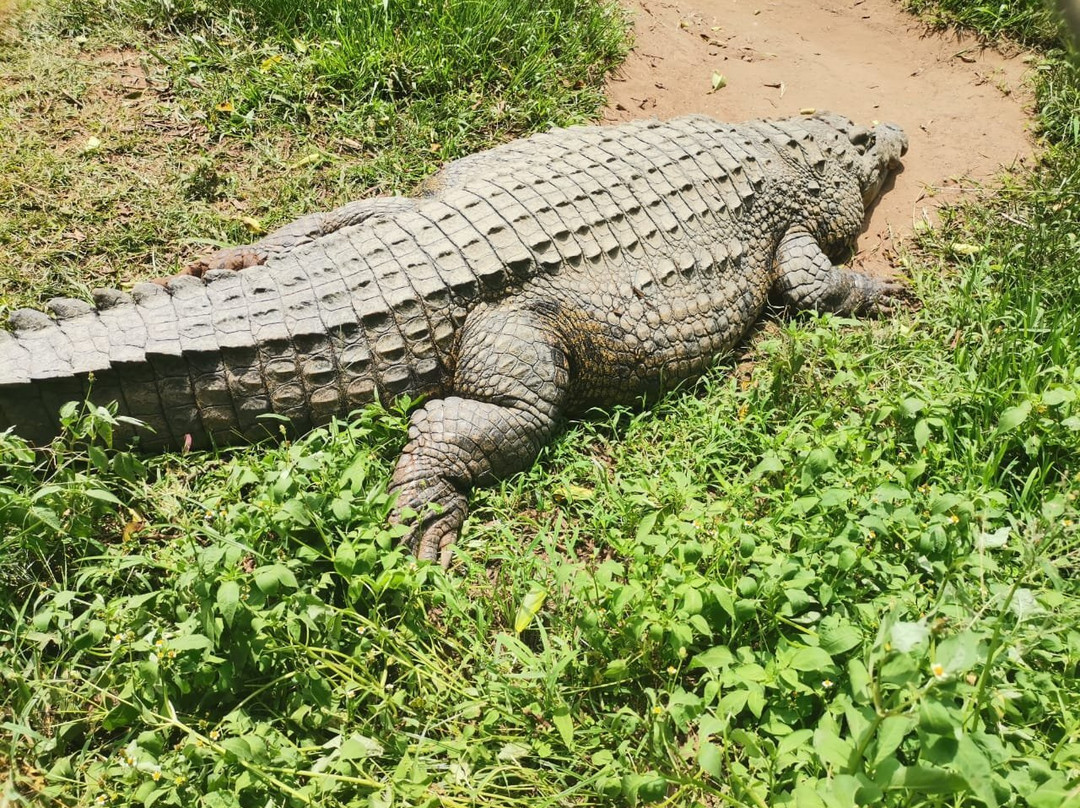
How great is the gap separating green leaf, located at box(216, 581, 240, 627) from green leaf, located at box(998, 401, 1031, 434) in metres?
3.17

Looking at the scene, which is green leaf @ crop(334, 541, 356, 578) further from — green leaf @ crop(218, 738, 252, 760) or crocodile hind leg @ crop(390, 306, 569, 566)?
green leaf @ crop(218, 738, 252, 760)

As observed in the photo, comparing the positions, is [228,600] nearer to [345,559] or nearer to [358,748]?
[345,559]

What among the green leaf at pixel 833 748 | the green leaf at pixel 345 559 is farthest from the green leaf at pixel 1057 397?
the green leaf at pixel 345 559

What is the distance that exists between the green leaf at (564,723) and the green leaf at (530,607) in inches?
16.7

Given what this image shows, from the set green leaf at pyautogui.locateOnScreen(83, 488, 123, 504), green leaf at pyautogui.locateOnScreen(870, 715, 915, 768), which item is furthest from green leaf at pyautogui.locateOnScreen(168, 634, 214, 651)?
green leaf at pyautogui.locateOnScreen(870, 715, 915, 768)

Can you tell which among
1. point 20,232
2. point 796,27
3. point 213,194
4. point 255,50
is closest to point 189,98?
point 255,50

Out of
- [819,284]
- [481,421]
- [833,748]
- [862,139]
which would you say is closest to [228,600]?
[481,421]

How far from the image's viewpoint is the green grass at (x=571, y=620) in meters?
2.53

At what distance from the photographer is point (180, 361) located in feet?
10.9

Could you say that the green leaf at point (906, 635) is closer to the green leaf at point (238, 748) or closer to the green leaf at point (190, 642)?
the green leaf at point (238, 748)

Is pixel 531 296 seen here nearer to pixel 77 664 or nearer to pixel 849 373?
pixel 849 373

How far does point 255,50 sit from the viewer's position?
563 centimetres

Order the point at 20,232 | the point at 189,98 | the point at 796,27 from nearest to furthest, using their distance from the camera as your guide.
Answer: the point at 20,232 < the point at 189,98 < the point at 796,27

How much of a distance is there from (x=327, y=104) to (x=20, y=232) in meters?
2.10
